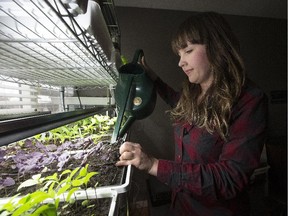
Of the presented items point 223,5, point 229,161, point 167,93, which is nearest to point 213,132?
point 229,161

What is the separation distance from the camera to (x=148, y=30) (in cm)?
256

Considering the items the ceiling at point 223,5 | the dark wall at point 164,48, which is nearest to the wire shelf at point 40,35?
the dark wall at point 164,48

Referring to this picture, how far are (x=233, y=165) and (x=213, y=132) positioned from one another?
0.16 m

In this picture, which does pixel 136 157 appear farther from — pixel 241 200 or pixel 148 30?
pixel 148 30

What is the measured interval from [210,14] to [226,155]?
0.57 m

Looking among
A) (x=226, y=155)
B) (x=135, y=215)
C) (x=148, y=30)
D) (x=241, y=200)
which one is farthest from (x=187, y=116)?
(x=148, y=30)

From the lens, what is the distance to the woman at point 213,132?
0.71 m

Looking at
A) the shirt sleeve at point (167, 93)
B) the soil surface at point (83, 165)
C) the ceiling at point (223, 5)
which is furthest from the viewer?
the ceiling at point (223, 5)

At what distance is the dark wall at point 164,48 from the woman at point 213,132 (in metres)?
1.44

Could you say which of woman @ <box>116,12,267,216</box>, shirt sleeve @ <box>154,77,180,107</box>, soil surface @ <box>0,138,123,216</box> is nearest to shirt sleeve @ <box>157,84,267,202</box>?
woman @ <box>116,12,267,216</box>

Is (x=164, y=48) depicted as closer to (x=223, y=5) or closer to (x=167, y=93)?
(x=223, y=5)

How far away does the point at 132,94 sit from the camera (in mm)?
1051

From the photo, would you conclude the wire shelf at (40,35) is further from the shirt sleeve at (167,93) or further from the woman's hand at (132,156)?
the shirt sleeve at (167,93)

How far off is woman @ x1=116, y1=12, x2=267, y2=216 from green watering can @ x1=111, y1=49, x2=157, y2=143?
0.18 meters
